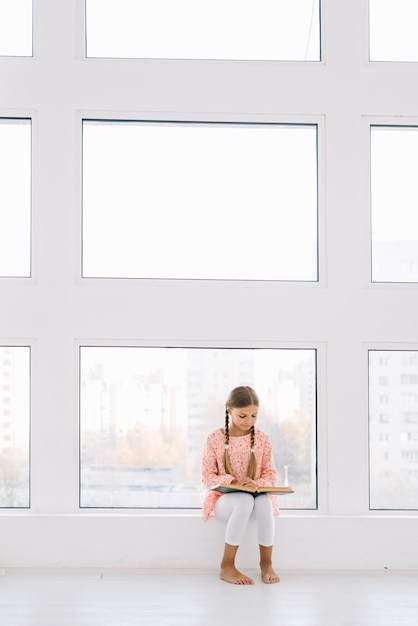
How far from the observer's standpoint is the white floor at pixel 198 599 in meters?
2.94

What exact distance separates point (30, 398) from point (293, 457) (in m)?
1.19

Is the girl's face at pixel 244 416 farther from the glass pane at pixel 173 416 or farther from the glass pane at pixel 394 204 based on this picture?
the glass pane at pixel 394 204

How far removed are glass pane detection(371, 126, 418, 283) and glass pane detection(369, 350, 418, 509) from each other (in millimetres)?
392

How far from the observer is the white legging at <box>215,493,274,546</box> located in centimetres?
352

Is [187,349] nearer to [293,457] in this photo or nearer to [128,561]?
[293,457]

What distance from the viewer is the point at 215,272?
3.91 meters

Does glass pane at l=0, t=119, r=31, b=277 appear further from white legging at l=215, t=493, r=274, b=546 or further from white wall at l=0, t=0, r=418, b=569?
white legging at l=215, t=493, r=274, b=546

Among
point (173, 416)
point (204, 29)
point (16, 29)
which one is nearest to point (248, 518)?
point (173, 416)

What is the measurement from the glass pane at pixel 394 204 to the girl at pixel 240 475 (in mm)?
882

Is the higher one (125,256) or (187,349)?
(125,256)

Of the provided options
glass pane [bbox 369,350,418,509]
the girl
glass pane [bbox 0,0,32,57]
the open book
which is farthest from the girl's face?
glass pane [bbox 0,0,32,57]

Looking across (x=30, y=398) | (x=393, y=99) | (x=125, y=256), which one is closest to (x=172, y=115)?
(x=125, y=256)

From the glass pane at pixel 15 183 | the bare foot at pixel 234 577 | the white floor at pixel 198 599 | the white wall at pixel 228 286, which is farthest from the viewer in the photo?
the glass pane at pixel 15 183

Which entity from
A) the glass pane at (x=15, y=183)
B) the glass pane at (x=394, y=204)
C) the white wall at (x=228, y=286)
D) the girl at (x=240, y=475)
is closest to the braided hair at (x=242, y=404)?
the girl at (x=240, y=475)
